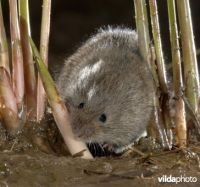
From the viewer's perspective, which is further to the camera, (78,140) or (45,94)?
(45,94)

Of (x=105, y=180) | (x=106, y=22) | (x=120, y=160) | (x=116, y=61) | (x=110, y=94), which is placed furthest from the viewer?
(x=106, y=22)

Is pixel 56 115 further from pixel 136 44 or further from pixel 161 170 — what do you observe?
pixel 136 44

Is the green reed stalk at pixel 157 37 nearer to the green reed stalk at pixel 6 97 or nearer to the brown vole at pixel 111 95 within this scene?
the brown vole at pixel 111 95

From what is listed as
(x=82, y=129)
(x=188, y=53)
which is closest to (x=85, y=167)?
(x=82, y=129)

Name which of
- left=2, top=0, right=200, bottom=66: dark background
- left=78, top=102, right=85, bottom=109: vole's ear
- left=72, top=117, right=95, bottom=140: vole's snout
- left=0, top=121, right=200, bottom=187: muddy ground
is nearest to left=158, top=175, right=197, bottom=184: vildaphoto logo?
left=0, top=121, right=200, bottom=187: muddy ground

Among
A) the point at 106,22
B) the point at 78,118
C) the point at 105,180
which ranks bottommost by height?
the point at 105,180

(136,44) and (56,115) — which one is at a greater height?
(136,44)

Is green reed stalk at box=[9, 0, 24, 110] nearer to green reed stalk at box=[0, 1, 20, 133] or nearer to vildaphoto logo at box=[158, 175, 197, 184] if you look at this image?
green reed stalk at box=[0, 1, 20, 133]

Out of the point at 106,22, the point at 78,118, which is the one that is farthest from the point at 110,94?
the point at 106,22
